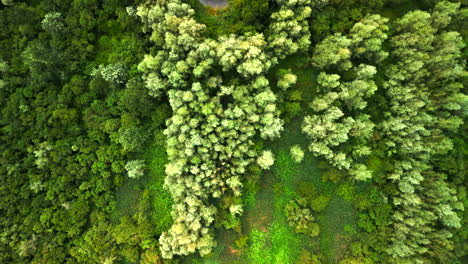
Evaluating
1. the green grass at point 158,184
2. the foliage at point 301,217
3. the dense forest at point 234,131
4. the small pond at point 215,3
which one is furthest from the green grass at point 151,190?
the small pond at point 215,3

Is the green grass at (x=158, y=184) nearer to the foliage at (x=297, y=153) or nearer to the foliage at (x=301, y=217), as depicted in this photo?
the foliage at (x=301, y=217)

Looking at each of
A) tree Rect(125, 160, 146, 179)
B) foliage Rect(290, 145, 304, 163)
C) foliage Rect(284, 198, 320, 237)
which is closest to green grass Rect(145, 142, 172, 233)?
tree Rect(125, 160, 146, 179)

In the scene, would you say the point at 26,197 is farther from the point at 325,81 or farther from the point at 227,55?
the point at 325,81

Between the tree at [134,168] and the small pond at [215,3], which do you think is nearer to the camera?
the tree at [134,168]

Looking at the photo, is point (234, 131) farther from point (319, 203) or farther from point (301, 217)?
point (319, 203)

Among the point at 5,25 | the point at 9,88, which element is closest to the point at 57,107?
the point at 9,88

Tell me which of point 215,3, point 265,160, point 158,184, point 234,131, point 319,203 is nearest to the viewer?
point 234,131

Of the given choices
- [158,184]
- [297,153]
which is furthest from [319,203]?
[158,184]

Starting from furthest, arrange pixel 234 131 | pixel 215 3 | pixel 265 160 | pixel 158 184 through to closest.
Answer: pixel 215 3 → pixel 158 184 → pixel 265 160 → pixel 234 131
